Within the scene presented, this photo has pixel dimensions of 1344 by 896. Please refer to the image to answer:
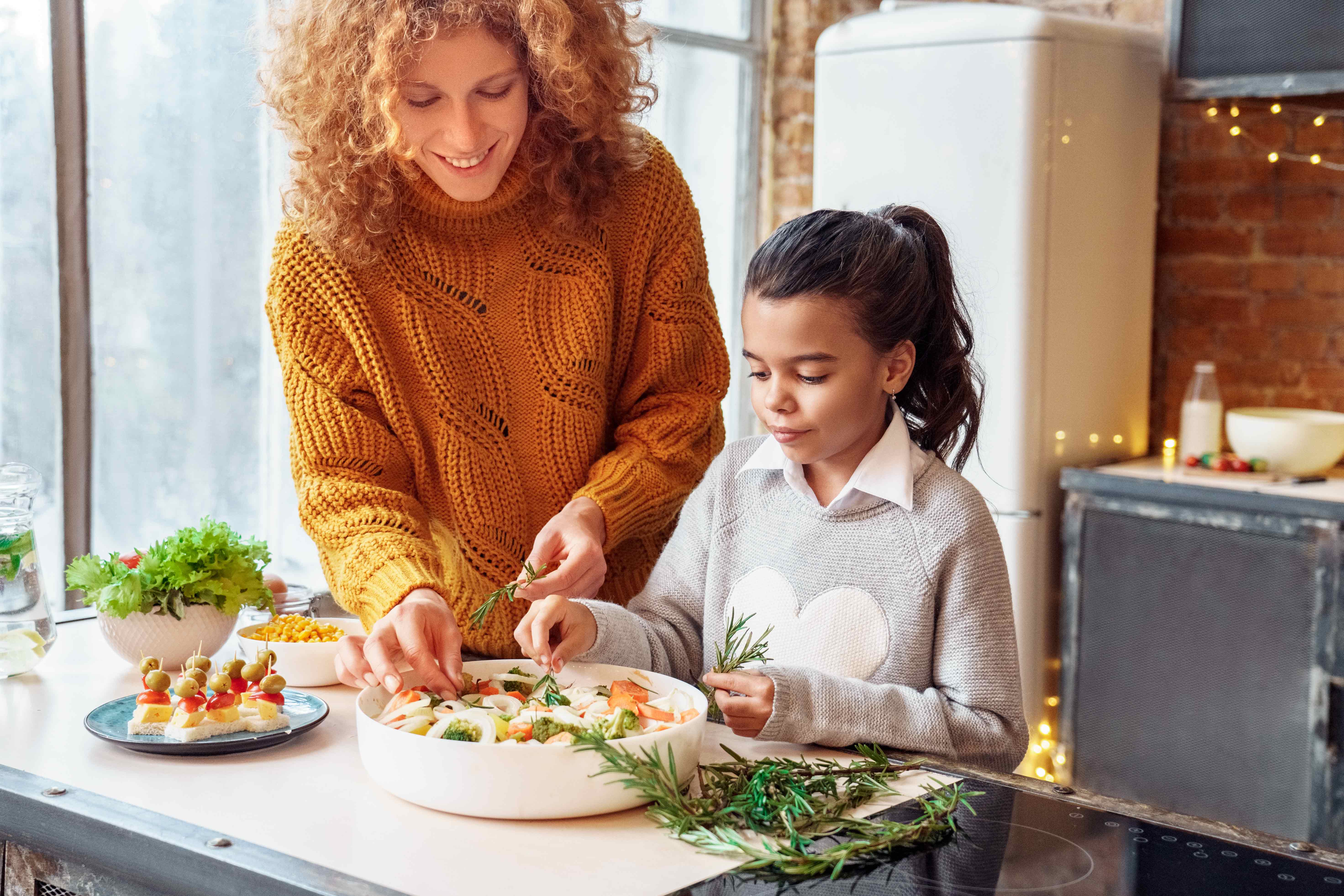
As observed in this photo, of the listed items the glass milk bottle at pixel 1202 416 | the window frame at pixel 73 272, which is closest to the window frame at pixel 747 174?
the glass milk bottle at pixel 1202 416

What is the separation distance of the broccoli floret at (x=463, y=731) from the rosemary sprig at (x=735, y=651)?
8.3 inches

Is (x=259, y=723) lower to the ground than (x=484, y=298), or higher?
lower

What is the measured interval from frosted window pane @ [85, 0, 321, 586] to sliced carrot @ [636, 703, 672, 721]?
1.93m

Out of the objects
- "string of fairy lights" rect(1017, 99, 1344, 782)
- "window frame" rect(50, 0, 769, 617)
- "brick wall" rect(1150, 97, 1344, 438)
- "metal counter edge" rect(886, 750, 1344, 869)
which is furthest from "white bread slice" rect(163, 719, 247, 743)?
"brick wall" rect(1150, 97, 1344, 438)

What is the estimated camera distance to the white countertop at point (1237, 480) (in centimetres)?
275

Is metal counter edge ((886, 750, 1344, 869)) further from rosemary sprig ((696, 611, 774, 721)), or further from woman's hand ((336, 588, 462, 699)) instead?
woman's hand ((336, 588, 462, 699))

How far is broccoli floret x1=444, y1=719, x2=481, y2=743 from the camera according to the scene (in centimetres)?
103

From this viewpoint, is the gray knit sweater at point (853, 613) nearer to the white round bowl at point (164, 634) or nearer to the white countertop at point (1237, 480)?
the white round bowl at point (164, 634)

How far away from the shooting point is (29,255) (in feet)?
8.36

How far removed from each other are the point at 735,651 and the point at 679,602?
173 millimetres

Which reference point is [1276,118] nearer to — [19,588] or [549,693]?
[549,693]

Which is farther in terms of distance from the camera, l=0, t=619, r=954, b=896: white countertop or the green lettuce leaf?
the green lettuce leaf

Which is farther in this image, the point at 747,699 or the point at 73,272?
the point at 73,272

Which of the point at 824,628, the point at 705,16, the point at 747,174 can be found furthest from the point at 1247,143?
the point at 824,628
